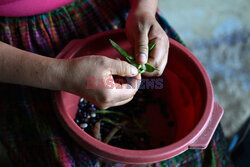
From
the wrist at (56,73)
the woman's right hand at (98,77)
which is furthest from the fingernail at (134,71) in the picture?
the wrist at (56,73)

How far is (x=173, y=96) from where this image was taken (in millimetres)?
825

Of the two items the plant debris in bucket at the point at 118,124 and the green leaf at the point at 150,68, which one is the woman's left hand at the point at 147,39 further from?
the plant debris in bucket at the point at 118,124

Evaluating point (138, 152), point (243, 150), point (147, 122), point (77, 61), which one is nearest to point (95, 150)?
point (138, 152)

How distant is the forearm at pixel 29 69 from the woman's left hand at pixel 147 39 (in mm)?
195

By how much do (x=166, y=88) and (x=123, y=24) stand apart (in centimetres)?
25

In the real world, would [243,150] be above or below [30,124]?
below

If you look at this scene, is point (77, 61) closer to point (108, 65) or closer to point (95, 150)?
point (108, 65)

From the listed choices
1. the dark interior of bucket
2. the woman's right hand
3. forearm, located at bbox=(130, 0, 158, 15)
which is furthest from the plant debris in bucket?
forearm, located at bbox=(130, 0, 158, 15)

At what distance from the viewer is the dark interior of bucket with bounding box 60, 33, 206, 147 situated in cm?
69

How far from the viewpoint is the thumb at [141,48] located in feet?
1.91

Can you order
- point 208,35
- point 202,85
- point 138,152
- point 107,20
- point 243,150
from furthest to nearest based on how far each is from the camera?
point 208,35
point 243,150
point 107,20
point 202,85
point 138,152

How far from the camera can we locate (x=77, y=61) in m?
0.57

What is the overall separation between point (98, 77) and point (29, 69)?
17 cm

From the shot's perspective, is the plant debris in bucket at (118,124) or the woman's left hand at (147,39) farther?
the plant debris in bucket at (118,124)
